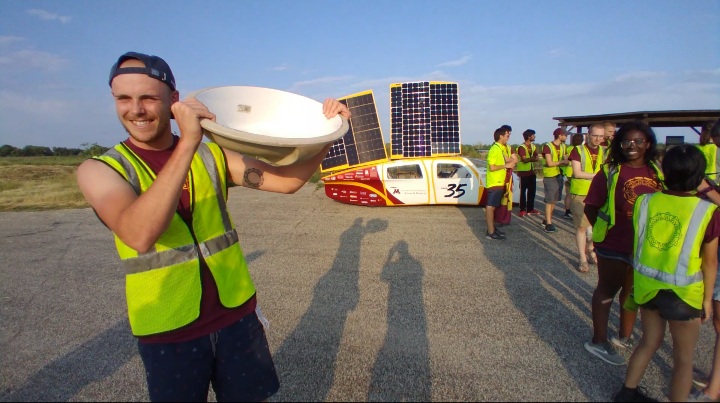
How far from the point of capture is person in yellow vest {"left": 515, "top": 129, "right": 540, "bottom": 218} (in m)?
8.23

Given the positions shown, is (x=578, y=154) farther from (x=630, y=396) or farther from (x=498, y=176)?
A: (x=630, y=396)

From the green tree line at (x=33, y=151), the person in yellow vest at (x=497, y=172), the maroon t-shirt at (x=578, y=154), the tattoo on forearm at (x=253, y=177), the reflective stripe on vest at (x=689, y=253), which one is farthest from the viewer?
the green tree line at (x=33, y=151)

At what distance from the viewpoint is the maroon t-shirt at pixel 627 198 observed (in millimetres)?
2846

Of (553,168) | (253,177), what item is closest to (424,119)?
(553,168)

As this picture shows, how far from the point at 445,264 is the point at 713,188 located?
10.1 ft

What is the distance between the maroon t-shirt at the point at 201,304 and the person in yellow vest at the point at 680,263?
2541mm

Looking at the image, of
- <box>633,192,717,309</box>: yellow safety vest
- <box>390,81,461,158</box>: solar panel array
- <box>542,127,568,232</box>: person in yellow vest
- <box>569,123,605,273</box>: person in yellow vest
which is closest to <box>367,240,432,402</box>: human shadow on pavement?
<box>633,192,717,309</box>: yellow safety vest

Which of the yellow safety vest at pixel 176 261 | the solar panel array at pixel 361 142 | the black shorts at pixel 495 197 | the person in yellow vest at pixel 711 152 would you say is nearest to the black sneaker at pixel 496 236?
the black shorts at pixel 495 197

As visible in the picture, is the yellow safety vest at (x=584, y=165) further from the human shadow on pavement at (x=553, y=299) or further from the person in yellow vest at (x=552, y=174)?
the person in yellow vest at (x=552, y=174)

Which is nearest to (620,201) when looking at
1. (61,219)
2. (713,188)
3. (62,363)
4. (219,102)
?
(713,188)

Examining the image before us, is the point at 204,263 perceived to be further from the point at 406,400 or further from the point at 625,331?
the point at 625,331

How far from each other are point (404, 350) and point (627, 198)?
7.19ft

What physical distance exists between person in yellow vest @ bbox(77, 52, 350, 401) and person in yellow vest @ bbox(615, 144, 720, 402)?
2355 mm

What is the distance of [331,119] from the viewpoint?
1907 millimetres
